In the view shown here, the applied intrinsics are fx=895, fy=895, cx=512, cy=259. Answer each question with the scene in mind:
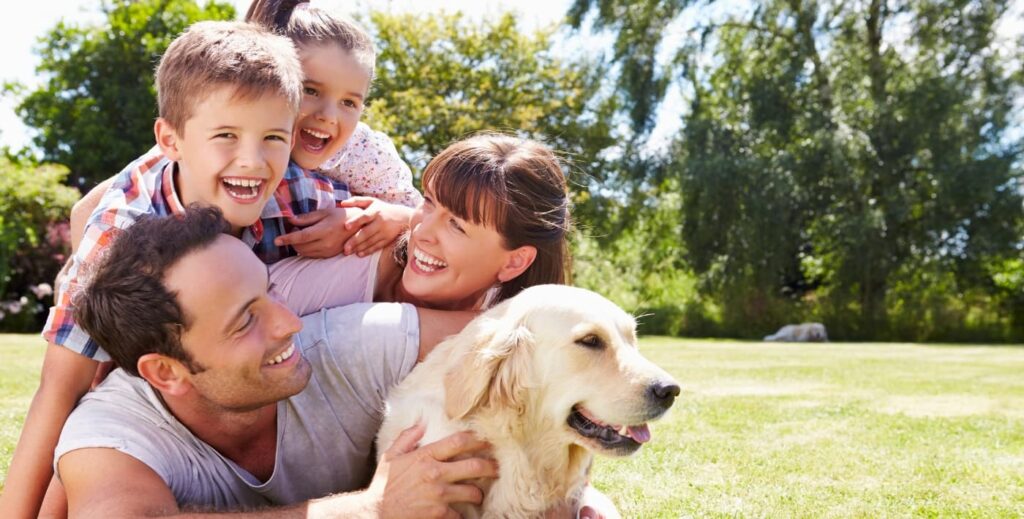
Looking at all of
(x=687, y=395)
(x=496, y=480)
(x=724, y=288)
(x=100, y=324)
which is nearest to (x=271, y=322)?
(x=100, y=324)

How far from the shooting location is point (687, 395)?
9875 mm

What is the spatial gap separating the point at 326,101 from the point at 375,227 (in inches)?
24.8

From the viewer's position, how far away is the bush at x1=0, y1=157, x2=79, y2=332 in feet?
69.7

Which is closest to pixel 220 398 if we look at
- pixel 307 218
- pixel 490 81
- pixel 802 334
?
pixel 307 218

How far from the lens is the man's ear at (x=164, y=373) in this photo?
121 inches

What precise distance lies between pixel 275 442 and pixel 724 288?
25.2 m

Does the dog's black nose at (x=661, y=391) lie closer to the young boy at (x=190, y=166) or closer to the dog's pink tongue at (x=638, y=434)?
the dog's pink tongue at (x=638, y=434)

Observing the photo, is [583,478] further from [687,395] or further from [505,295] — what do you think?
[687,395]

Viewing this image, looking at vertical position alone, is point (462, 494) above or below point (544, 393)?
below

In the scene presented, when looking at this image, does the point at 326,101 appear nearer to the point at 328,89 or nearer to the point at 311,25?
the point at 328,89

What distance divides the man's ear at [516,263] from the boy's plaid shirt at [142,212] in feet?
3.35

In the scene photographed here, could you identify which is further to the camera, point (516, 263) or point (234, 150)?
point (516, 263)

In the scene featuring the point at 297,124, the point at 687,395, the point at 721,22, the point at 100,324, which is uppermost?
the point at 721,22

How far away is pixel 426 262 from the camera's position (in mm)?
3803
